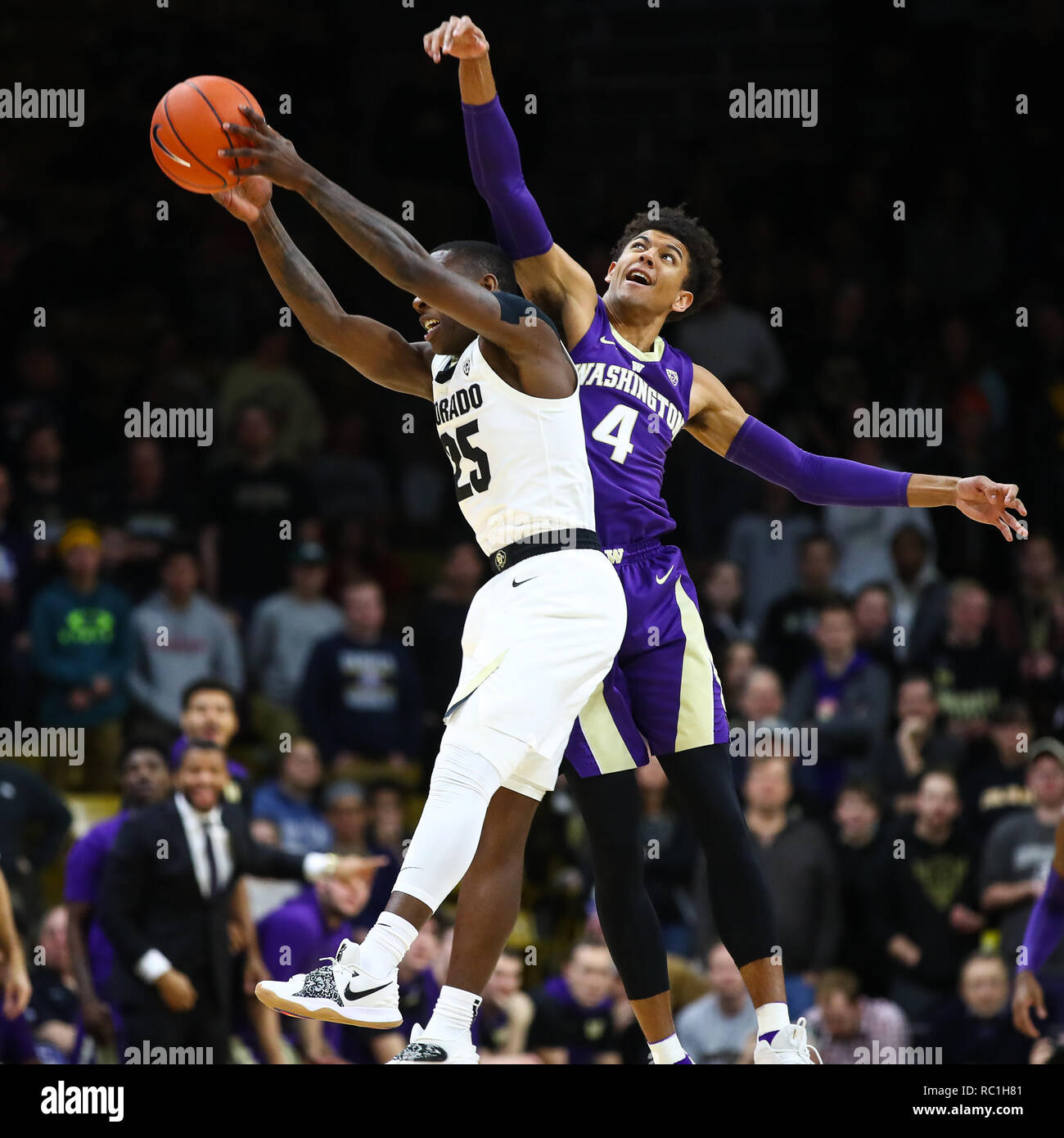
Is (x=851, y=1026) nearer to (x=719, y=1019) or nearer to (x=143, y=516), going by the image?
(x=719, y=1019)

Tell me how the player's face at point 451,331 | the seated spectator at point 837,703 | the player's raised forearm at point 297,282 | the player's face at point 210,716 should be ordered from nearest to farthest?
the player's face at point 451,331 → the player's raised forearm at point 297,282 → the player's face at point 210,716 → the seated spectator at point 837,703

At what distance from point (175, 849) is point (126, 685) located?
271cm

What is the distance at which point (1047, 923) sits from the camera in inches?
238

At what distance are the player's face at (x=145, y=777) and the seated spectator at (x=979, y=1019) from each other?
3.86m

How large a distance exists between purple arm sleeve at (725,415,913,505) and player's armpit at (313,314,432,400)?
1.07 metres

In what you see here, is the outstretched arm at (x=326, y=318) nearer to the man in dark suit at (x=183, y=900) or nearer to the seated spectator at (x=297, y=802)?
the man in dark suit at (x=183, y=900)

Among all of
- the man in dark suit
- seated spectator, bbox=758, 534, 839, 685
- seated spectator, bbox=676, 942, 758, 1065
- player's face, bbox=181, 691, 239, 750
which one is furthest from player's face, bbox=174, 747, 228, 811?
seated spectator, bbox=758, 534, 839, 685

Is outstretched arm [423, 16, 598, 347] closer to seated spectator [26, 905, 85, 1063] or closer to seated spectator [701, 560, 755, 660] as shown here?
seated spectator [26, 905, 85, 1063]

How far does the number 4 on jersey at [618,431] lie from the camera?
207 inches

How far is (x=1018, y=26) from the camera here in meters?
13.4

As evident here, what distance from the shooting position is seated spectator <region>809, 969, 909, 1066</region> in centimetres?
817

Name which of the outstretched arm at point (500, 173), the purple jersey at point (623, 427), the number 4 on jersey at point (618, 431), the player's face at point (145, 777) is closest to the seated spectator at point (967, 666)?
the player's face at point (145, 777)

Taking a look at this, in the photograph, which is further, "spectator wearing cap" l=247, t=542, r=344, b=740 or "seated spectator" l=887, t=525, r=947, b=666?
"seated spectator" l=887, t=525, r=947, b=666

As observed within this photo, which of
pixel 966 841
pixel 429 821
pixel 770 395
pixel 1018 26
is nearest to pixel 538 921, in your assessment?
pixel 966 841
